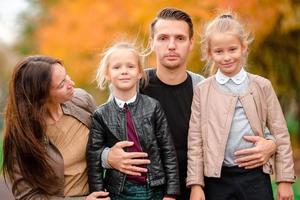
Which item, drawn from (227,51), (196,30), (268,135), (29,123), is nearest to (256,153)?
(268,135)

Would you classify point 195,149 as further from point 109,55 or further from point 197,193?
point 109,55

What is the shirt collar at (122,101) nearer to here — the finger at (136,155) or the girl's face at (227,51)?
the finger at (136,155)

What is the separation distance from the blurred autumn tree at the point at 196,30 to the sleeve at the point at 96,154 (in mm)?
1768

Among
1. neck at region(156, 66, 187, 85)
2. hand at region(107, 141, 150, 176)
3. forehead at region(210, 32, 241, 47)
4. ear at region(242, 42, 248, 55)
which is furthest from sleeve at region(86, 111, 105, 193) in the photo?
ear at region(242, 42, 248, 55)

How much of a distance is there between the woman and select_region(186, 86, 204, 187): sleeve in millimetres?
505

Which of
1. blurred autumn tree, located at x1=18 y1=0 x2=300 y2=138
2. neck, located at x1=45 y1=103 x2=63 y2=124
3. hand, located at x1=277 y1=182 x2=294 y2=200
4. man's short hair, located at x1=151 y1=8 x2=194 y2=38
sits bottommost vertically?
hand, located at x1=277 y1=182 x2=294 y2=200

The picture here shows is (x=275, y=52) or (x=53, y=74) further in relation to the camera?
(x=275, y=52)

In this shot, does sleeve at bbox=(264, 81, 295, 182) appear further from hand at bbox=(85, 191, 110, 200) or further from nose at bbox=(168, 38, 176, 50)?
hand at bbox=(85, 191, 110, 200)

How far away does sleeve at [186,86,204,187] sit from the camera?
3.52m

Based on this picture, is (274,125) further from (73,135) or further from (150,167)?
(73,135)

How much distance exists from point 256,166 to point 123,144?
75cm

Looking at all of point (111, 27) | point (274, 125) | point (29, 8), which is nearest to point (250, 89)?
point (274, 125)

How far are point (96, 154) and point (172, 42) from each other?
812 millimetres

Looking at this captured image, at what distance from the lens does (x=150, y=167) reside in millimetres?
3502
